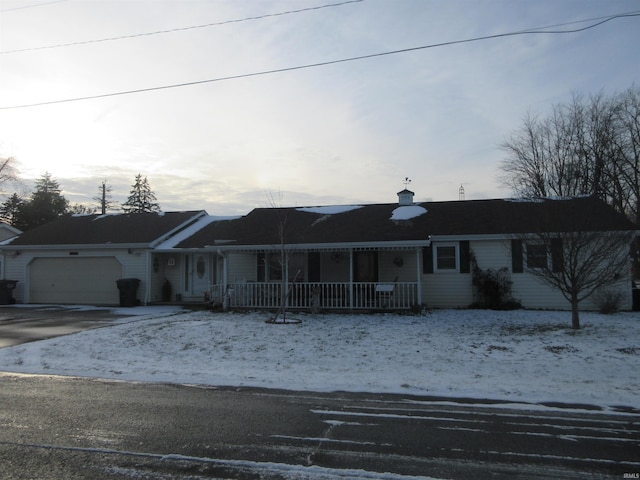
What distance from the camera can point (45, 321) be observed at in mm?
14352

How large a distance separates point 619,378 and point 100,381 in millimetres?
8493

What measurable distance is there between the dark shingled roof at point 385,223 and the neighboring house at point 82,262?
1910 mm

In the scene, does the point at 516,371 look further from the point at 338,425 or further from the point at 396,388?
the point at 338,425

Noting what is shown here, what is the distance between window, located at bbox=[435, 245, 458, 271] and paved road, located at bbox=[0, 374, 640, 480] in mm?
10997

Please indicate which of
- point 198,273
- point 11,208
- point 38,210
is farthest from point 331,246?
point 11,208

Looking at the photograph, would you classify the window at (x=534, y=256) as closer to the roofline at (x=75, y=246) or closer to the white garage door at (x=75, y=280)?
the roofline at (x=75, y=246)

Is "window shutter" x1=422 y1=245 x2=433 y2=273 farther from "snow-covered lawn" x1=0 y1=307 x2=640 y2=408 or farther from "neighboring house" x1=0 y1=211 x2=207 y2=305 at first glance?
"neighboring house" x1=0 y1=211 x2=207 y2=305

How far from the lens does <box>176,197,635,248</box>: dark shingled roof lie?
51.6 feet

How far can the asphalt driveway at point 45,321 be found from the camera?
1162 centimetres

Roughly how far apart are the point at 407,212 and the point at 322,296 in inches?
215

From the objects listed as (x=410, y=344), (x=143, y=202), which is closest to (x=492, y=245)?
(x=410, y=344)

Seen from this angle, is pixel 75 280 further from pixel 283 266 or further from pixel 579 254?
pixel 579 254

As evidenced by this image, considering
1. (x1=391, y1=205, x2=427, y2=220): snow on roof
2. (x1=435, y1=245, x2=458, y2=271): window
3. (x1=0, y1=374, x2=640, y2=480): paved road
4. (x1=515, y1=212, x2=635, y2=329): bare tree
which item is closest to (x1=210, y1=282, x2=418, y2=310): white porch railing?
(x1=435, y1=245, x2=458, y2=271): window

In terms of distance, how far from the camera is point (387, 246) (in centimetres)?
1520
